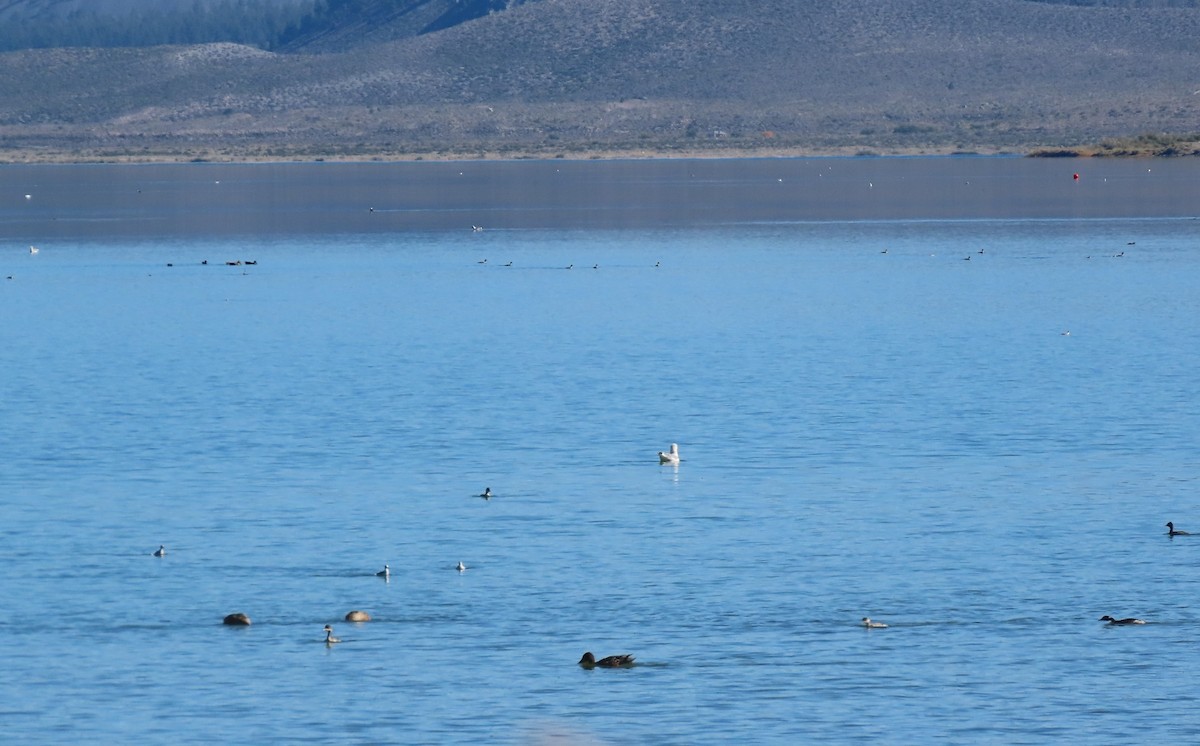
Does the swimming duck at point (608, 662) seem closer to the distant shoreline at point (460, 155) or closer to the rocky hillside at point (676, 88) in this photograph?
the distant shoreline at point (460, 155)

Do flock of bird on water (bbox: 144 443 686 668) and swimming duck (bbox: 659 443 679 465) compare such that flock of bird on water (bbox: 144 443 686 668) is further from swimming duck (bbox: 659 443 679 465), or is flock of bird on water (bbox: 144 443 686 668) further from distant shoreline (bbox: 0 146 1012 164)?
distant shoreline (bbox: 0 146 1012 164)

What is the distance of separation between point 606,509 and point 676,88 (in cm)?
15051

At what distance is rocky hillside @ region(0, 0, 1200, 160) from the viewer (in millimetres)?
159750

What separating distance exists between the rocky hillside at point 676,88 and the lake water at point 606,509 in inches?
4239

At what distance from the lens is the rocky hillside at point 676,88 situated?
159750 mm

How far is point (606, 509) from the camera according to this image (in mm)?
22312

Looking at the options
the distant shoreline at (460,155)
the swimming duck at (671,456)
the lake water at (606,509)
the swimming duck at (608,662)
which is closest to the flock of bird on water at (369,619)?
the swimming duck at (608,662)

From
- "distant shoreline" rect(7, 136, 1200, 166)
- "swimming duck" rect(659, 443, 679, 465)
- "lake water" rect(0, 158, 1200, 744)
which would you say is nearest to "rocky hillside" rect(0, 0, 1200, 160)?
"distant shoreline" rect(7, 136, 1200, 166)

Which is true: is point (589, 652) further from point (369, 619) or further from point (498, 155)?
point (498, 155)

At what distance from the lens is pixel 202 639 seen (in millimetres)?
17422

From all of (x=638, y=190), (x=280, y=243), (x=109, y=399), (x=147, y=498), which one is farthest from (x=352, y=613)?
(x=638, y=190)

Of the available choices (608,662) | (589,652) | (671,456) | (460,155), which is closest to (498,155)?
(460,155)

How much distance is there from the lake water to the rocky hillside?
4239 inches

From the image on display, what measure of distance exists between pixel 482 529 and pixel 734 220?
59.1m
